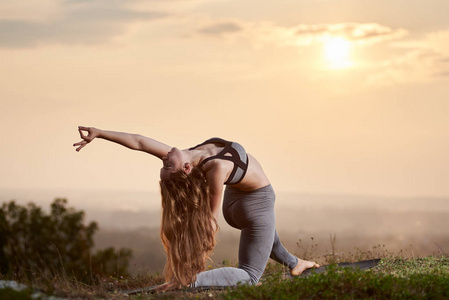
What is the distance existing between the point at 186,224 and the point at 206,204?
357 mm

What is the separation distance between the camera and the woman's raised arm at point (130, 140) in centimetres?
650

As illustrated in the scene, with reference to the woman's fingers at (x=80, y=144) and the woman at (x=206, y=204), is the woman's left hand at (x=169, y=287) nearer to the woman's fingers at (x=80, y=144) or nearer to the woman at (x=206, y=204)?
the woman at (x=206, y=204)

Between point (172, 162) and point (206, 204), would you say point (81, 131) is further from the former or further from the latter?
point (206, 204)

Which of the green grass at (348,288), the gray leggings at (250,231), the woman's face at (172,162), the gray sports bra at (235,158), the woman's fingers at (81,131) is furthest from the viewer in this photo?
the gray leggings at (250,231)

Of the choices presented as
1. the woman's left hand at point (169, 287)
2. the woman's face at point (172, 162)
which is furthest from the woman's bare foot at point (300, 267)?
the woman's face at point (172, 162)

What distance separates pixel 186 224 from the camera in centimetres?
645

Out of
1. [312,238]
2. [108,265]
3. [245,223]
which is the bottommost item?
[108,265]

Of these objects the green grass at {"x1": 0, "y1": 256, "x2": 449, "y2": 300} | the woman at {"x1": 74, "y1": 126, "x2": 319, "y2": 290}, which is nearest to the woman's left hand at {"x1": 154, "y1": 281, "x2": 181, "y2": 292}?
the woman at {"x1": 74, "y1": 126, "x2": 319, "y2": 290}

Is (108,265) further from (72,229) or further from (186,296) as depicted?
(186,296)

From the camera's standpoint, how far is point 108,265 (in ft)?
45.0

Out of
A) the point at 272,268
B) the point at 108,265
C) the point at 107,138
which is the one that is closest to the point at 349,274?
the point at 107,138

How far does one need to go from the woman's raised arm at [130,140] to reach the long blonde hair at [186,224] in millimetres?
413

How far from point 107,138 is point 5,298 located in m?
2.37

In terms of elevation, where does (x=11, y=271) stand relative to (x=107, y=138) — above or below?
below
